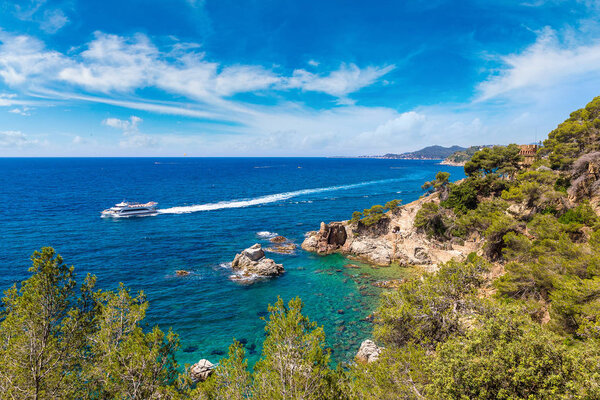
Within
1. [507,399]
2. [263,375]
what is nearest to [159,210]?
[263,375]

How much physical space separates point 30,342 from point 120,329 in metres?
3.98

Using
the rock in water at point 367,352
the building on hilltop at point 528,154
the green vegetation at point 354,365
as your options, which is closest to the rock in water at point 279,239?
the rock in water at point 367,352

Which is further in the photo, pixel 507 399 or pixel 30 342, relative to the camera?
pixel 30 342

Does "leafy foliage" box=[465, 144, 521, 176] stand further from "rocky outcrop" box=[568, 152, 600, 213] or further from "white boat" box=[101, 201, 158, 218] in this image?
"white boat" box=[101, 201, 158, 218]

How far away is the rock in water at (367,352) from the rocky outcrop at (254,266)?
21.7m

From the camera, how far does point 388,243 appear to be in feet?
182

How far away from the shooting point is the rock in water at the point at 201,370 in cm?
2539

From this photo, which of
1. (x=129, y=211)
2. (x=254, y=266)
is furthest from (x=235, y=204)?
(x=254, y=266)

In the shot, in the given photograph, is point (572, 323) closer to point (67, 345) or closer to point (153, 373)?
point (153, 373)

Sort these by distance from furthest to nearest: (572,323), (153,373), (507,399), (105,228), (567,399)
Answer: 1. (105,228)
2. (572,323)
3. (153,373)
4. (507,399)
5. (567,399)

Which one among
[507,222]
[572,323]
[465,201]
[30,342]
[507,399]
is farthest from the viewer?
[465,201]

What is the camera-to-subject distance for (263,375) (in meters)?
15.1

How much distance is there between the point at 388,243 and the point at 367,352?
30550mm

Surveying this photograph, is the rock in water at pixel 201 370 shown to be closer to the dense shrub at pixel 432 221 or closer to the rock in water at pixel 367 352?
the rock in water at pixel 367 352
